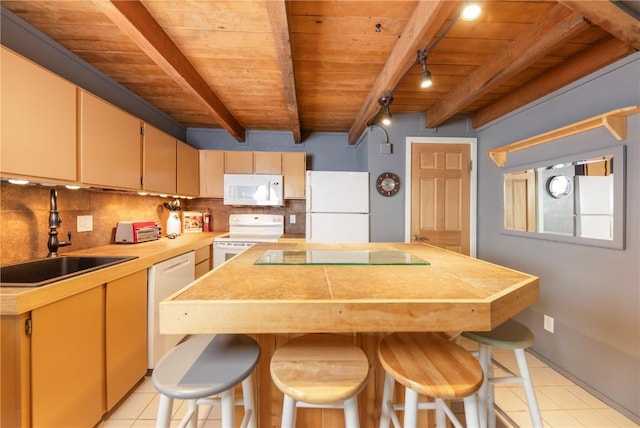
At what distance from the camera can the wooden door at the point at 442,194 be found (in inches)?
123

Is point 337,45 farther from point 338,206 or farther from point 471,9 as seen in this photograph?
point 338,206

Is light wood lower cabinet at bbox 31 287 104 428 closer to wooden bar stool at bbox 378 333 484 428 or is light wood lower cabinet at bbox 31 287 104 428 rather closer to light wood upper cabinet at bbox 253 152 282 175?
wooden bar stool at bbox 378 333 484 428

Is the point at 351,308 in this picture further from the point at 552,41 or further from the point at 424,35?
the point at 552,41

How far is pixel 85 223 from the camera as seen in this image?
6.80ft

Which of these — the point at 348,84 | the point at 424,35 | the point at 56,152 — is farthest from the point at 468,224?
the point at 56,152

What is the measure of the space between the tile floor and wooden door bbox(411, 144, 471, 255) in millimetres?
1503

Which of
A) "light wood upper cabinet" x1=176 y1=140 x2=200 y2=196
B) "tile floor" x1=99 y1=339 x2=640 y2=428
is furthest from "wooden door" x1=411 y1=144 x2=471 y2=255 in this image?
"light wood upper cabinet" x1=176 y1=140 x2=200 y2=196

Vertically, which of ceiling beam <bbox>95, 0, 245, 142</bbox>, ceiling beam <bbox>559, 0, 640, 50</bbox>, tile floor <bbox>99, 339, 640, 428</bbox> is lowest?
tile floor <bbox>99, 339, 640, 428</bbox>

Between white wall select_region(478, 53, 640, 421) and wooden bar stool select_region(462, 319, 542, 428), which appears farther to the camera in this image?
white wall select_region(478, 53, 640, 421)

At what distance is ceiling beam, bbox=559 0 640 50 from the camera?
1.24 meters

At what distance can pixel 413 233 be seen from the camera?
10.3 feet

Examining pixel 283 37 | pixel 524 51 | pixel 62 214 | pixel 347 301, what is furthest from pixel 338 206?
pixel 62 214

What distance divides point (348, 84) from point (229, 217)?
2429 millimetres

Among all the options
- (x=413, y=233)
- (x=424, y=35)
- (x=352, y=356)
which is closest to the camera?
(x=352, y=356)
